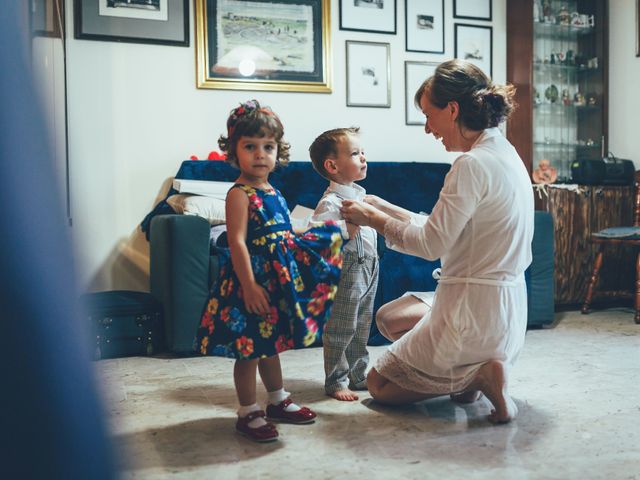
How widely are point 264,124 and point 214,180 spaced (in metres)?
1.67

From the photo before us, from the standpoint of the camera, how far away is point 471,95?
1849 millimetres

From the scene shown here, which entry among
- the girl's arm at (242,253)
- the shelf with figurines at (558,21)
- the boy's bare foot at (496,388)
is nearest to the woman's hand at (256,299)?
the girl's arm at (242,253)

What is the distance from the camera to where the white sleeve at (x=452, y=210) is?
1.74 metres

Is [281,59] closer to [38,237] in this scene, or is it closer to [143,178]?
[143,178]

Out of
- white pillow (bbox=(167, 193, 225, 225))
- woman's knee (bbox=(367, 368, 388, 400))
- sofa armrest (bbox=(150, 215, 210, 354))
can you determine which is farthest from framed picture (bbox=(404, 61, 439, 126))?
woman's knee (bbox=(367, 368, 388, 400))

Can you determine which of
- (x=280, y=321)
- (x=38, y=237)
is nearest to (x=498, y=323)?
(x=280, y=321)

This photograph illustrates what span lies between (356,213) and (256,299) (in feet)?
1.33

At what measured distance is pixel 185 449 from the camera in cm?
164

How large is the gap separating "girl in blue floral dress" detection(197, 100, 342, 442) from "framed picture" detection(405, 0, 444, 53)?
2.54 meters

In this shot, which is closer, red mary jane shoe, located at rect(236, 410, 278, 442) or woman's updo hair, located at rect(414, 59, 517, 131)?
red mary jane shoe, located at rect(236, 410, 278, 442)

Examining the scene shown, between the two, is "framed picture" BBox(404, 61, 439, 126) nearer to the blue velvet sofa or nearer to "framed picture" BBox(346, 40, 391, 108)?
"framed picture" BBox(346, 40, 391, 108)

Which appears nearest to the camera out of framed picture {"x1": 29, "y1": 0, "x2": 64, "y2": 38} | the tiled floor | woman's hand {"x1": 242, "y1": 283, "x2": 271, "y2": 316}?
framed picture {"x1": 29, "y1": 0, "x2": 64, "y2": 38}

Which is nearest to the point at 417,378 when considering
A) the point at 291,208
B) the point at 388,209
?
the point at 388,209

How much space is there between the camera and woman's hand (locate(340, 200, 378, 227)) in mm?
1854
